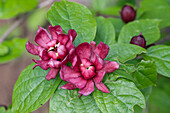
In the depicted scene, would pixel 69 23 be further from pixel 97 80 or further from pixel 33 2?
pixel 33 2

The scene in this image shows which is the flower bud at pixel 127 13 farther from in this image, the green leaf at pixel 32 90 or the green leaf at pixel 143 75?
the green leaf at pixel 32 90

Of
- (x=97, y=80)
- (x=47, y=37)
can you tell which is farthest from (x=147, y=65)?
(x=47, y=37)

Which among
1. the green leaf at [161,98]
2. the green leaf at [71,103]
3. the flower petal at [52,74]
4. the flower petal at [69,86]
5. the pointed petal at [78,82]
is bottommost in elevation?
the green leaf at [161,98]

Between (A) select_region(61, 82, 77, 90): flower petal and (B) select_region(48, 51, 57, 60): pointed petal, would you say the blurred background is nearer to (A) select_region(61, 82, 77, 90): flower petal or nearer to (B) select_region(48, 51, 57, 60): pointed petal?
(A) select_region(61, 82, 77, 90): flower petal

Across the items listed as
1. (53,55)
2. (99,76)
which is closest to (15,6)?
(53,55)

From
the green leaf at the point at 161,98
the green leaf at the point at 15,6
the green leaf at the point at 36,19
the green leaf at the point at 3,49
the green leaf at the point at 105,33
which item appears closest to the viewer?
the green leaf at the point at 105,33

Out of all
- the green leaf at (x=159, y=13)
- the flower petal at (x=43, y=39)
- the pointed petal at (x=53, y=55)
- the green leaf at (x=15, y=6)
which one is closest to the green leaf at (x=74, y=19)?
the flower petal at (x=43, y=39)

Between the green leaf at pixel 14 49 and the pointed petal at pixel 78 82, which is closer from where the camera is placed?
the pointed petal at pixel 78 82
